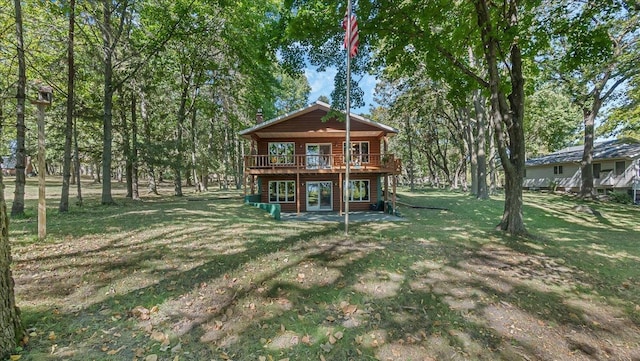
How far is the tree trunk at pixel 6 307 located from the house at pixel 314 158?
13005 millimetres

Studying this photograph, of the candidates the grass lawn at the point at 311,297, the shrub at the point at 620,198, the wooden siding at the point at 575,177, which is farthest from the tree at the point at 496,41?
the wooden siding at the point at 575,177

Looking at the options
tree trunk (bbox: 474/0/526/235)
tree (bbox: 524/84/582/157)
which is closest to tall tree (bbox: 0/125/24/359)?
tree trunk (bbox: 474/0/526/235)

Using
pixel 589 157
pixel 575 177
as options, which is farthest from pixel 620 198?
pixel 575 177

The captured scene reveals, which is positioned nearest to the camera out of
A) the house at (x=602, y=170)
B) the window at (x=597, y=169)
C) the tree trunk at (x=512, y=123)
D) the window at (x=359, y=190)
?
the tree trunk at (x=512, y=123)

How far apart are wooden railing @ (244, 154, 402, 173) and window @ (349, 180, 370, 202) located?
139cm

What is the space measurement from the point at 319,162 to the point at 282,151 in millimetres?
2436

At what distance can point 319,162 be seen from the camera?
17.0 meters

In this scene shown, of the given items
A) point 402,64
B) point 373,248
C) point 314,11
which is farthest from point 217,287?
point 402,64

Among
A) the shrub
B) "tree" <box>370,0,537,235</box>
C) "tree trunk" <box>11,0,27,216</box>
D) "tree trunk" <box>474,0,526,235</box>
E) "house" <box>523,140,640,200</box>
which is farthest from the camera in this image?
"house" <box>523,140,640,200</box>

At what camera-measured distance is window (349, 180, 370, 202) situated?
1734cm

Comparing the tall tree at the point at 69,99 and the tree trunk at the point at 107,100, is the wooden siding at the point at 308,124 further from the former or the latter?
the tall tree at the point at 69,99

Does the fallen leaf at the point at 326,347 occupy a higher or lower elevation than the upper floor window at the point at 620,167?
lower

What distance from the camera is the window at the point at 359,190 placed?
17.3 metres

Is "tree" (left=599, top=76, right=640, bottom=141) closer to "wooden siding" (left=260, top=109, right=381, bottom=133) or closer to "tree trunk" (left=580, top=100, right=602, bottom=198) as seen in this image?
"tree trunk" (left=580, top=100, right=602, bottom=198)
